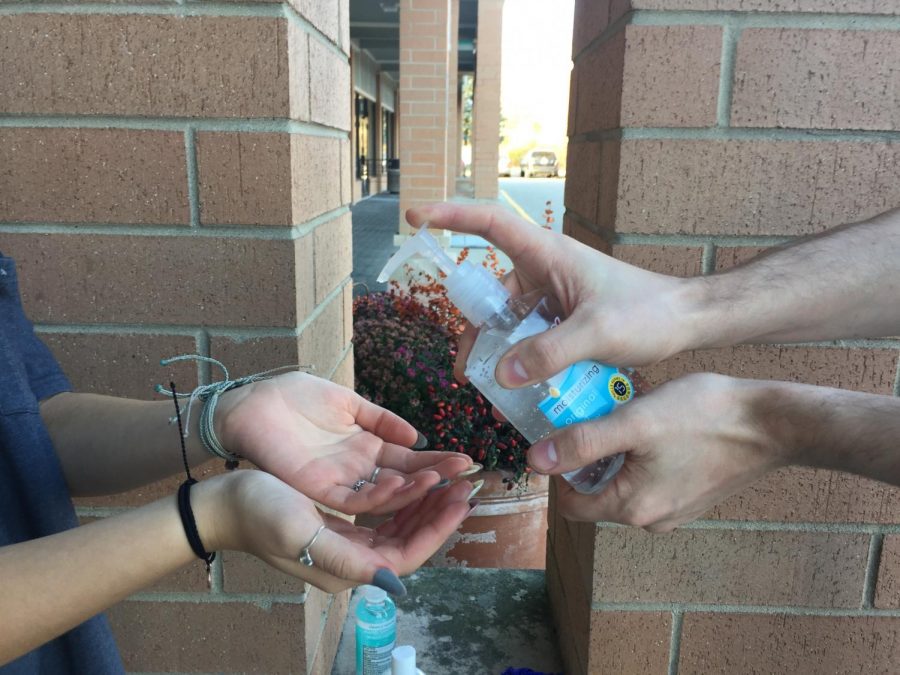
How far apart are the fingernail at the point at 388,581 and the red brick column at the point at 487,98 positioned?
1338cm

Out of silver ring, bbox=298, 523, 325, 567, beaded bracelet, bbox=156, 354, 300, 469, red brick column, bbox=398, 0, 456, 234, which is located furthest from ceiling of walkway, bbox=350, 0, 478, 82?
silver ring, bbox=298, 523, 325, 567

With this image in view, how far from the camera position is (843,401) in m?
1.13

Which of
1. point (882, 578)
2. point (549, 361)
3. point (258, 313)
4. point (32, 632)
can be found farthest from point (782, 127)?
point (32, 632)

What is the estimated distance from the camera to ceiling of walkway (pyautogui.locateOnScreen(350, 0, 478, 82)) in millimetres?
14336

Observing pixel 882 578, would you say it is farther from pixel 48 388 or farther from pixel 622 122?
pixel 48 388

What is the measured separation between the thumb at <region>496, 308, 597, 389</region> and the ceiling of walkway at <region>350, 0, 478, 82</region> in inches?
518

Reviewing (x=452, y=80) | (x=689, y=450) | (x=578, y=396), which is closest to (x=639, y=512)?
(x=689, y=450)

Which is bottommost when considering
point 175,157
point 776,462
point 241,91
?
point 776,462

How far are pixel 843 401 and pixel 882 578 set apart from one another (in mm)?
738

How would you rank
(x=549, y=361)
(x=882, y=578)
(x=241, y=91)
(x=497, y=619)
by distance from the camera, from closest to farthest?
1. (x=549, y=361)
2. (x=241, y=91)
3. (x=882, y=578)
4. (x=497, y=619)

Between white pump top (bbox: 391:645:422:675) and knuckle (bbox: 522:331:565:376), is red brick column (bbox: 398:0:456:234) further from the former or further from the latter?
knuckle (bbox: 522:331:565:376)

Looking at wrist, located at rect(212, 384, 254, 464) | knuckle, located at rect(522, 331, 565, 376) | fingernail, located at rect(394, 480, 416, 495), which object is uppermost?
knuckle, located at rect(522, 331, 565, 376)

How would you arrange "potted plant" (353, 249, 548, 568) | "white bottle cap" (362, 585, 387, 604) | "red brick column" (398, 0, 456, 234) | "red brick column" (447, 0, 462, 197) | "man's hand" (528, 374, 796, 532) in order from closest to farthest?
1. "man's hand" (528, 374, 796, 532)
2. "white bottle cap" (362, 585, 387, 604)
3. "potted plant" (353, 249, 548, 568)
4. "red brick column" (398, 0, 456, 234)
5. "red brick column" (447, 0, 462, 197)

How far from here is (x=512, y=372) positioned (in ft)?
3.42
